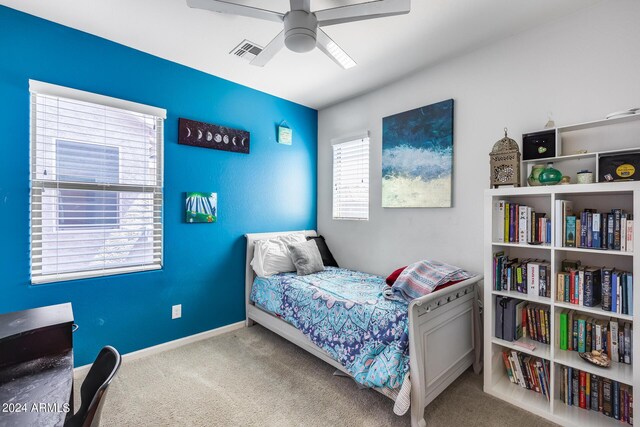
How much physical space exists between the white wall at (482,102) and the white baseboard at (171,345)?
56.9 inches

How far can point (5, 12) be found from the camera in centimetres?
199

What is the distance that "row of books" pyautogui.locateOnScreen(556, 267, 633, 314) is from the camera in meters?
1.61

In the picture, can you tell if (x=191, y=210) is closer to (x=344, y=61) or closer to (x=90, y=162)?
(x=90, y=162)

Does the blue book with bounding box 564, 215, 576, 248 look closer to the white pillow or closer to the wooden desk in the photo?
the white pillow

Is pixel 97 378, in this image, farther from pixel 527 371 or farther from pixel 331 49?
pixel 527 371

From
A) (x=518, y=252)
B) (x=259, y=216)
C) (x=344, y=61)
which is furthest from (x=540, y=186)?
(x=259, y=216)

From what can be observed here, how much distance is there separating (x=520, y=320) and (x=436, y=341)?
667mm

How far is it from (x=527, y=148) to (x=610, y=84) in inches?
21.6

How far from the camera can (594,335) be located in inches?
69.9

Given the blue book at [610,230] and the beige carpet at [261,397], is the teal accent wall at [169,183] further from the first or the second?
the blue book at [610,230]

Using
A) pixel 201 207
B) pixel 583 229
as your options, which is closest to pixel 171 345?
pixel 201 207

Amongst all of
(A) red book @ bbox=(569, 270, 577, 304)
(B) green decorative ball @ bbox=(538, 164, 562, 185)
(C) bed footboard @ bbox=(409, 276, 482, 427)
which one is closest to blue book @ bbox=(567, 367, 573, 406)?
(A) red book @ bbox=(569, 270, 577, 304)

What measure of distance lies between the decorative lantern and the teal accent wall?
7.20ft

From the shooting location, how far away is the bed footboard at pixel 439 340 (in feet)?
5.54
